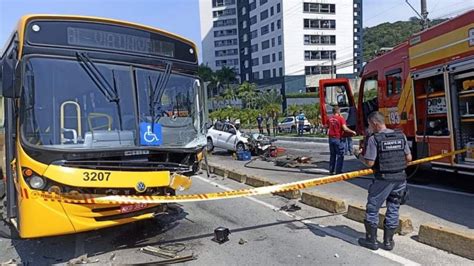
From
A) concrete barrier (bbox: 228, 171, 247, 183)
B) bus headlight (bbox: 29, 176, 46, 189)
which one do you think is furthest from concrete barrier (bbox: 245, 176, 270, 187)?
bus headlight (bbox: 29, 176, 46, 189)

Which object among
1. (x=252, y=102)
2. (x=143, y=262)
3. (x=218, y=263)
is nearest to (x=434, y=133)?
(x=218, y=263)

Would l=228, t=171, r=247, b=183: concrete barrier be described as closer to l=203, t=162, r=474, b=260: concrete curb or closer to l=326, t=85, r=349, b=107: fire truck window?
l=203, t=162, r=474, b=260: concrete curb

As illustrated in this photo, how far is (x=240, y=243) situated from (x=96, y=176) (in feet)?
6.95

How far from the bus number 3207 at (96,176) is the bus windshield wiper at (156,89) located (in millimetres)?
1061

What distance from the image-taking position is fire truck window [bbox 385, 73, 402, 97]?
10.0m

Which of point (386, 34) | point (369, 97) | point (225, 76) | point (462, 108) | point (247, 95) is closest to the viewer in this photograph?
point (462, 108)

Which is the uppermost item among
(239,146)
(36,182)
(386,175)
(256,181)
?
(36,182)

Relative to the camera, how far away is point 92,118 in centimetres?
532

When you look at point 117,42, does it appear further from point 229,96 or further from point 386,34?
point 386,34

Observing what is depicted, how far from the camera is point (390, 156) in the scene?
521 centimetres

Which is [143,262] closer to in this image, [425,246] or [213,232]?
[213,232]

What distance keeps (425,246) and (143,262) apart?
11.3 feet

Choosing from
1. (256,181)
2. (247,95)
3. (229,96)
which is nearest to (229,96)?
(229,96)

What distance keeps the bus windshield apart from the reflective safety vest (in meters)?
2.59
